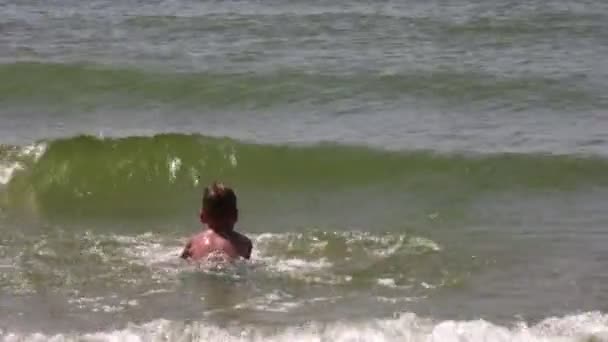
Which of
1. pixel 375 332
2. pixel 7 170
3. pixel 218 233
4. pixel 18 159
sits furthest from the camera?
pixel 18 159

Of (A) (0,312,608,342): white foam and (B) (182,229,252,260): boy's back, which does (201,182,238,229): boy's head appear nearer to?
(B) (182,229,252,260): boy's back

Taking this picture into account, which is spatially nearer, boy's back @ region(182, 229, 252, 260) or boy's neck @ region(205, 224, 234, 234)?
boy's back @ region(182, 229, 252, 260)

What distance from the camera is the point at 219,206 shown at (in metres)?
6.85

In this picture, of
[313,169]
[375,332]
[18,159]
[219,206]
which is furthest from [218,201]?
[18,159]

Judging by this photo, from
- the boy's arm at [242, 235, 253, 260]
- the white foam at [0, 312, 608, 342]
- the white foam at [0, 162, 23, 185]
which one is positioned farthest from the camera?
the white foam at [0, 162, 23, 185]

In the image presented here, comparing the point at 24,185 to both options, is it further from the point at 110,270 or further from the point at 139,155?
the point at 110,270

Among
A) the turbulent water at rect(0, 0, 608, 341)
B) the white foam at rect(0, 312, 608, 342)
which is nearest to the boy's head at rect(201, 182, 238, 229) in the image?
the turbulent water at rect(0, 0, 608, 341)

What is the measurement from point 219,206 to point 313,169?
2.77 metres

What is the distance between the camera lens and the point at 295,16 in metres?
15.9

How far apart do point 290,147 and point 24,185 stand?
2.33 meters

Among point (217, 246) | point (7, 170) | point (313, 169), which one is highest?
point (217, 246)

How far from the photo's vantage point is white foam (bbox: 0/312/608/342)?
5434 millimetres

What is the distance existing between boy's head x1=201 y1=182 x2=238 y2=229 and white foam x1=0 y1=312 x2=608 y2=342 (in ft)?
4.10

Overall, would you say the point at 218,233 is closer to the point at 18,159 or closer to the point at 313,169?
the point at 313,169
